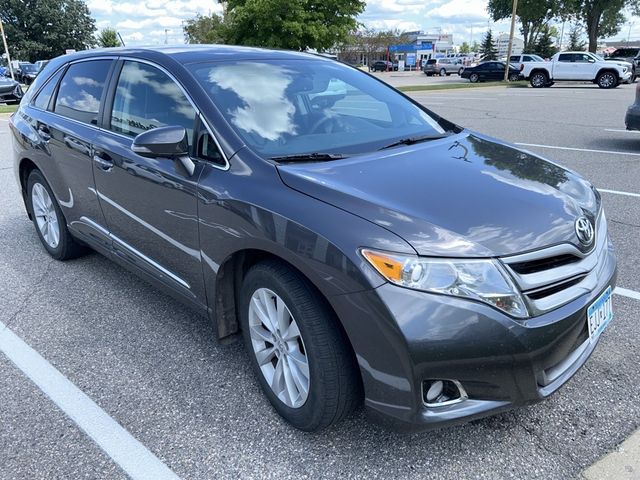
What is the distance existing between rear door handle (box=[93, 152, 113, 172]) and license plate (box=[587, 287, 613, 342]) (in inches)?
107

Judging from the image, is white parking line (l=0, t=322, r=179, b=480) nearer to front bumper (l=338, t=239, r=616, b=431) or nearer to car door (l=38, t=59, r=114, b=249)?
car door (l=38, t=59, r=114, b=249)

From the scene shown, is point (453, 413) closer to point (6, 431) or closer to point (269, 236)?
point (269, 236)

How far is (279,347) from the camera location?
7.93ft

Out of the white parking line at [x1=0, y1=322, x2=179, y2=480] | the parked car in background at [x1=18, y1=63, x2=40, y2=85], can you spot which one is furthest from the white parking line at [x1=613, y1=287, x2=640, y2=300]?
the parked car in background at [x1=18, y1=63, x2=40, y2=85]

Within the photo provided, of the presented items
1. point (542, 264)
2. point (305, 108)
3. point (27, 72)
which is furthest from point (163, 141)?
point (27, 72)

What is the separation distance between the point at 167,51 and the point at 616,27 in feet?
198

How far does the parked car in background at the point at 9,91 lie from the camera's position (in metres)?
19.7

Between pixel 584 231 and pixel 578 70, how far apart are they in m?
28.8

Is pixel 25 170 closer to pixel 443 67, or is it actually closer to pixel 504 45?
pixel 443 67

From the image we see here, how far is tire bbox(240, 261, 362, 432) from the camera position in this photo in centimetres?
212

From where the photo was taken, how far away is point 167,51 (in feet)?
10.5

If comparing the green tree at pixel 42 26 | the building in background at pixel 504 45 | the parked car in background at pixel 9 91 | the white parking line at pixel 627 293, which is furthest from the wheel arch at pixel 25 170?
the building in background at pixel 504 45

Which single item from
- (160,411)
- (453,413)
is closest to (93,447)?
(160,411)

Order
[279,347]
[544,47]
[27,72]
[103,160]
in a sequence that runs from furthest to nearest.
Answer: [544,47]
[27,72]
[103,160]
[279,347]
